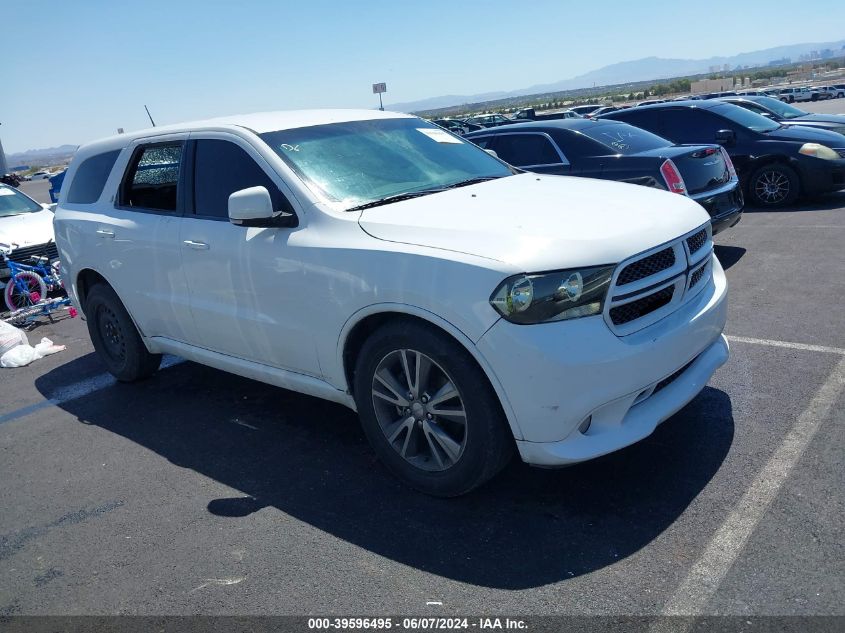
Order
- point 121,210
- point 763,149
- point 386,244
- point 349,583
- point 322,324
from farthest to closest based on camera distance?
point 763,149 → point 121,210 → point 322,324 → point 386,244 → point 349,583

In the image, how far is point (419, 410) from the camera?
3627mm

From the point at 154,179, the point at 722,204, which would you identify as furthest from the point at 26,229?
the point at 722,204

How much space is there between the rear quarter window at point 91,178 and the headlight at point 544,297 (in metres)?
3.77

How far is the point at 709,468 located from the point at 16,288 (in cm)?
857

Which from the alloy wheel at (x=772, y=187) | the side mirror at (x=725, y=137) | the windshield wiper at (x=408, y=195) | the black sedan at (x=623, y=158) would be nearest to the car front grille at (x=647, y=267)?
the windshield wiper at (x=408, y=195)

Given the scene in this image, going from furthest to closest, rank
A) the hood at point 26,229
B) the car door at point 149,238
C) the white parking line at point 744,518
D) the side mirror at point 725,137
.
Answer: the side mirror at point 725,137 → the hood at point 26,229 → the car door at point 149,238 → the white parking line at point 744,518

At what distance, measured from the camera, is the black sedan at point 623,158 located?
7633mm

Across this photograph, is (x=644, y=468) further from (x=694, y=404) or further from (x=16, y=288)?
(x=16, y=288)

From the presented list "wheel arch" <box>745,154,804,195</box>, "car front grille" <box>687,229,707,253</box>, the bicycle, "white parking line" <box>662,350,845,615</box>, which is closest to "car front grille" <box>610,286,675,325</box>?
"car front grille" <box>687,229,707,253</box>

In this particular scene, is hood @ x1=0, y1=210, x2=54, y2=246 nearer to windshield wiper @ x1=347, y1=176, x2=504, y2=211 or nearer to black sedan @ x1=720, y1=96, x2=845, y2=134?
windshield wiper @ x1=347, y1=176, x2=504, y2=211

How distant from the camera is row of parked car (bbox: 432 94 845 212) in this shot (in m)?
7.77

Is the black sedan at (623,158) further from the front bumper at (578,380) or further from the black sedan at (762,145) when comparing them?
the front bumper at (578,380)

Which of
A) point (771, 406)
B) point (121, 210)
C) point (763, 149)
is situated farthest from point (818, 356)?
point (763, 149)

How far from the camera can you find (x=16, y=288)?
9.16 m
